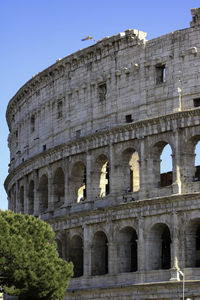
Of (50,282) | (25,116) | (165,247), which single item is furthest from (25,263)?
(25,116)

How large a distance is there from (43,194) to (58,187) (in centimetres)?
260

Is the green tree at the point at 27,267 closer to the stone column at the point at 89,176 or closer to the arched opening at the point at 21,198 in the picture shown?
the stone column at the point at 89,176

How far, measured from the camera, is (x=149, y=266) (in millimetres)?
46938

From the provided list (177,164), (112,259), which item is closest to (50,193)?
(112,259)

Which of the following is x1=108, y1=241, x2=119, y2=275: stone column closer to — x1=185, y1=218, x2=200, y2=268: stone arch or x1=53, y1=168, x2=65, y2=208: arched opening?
x1=185, y1=218, x2=200, y2=268: stone arch

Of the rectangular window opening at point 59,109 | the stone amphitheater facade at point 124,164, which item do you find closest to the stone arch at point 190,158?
the stone amphitheater facade at point 124,164

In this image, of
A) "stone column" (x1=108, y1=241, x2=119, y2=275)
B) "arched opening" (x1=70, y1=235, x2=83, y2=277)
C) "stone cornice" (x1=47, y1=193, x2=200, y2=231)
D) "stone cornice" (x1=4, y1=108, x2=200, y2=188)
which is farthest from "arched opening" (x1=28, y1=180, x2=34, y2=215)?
"stone column" (x1=108, y1=241, x2=119, y2=275)

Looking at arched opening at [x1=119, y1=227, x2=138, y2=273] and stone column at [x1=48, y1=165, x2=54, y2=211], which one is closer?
arched opening at [x1=119, y1=227, x2=138, y2=273]

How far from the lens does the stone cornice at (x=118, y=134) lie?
153ft

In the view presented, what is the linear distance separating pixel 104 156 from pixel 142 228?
21.0 feet

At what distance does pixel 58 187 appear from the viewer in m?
56.5

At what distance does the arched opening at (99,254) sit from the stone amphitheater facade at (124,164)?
62 millimetres

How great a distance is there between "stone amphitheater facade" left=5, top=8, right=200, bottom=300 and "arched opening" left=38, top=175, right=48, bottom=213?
0.23 ft

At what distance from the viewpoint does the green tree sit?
42094mm
